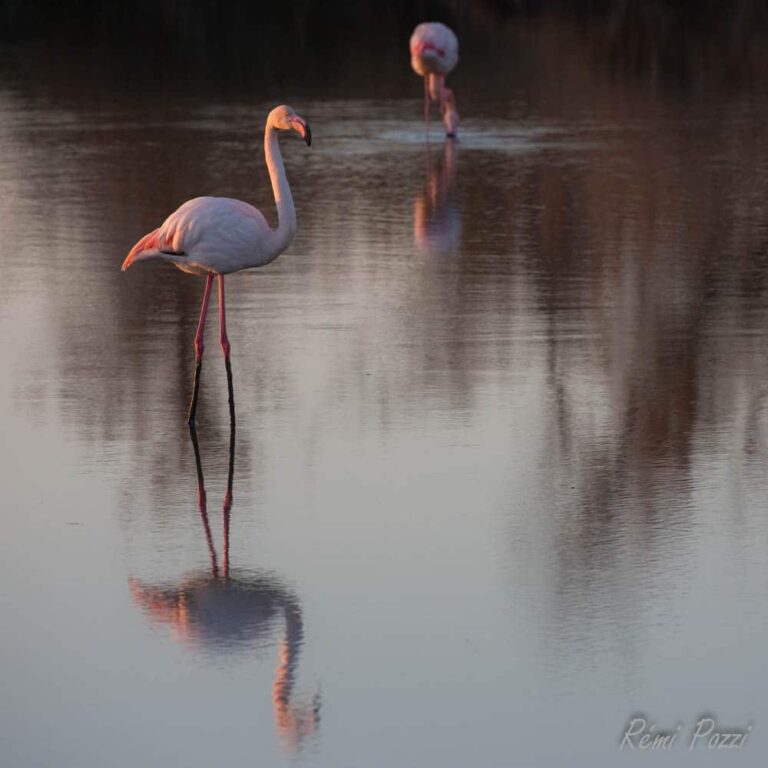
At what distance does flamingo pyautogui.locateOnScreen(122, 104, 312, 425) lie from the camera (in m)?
8.83

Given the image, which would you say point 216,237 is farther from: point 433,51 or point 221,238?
point 433,51

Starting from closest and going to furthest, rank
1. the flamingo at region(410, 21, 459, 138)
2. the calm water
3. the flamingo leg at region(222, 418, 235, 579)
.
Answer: the calm water, the flamingo leg at region(222, 418, 235, 579), the flamingo at region(410, 21, 459, 138)

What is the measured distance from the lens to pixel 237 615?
6332 mm

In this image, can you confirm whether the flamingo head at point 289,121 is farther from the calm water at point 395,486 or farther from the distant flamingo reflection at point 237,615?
the distant flamingo reflection at point 237,615

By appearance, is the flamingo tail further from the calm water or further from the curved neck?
the calm water

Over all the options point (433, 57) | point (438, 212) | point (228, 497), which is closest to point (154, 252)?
point (228, 497)

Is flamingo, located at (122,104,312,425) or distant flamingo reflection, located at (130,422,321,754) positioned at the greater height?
flamingo, located at (122,104,312,425)

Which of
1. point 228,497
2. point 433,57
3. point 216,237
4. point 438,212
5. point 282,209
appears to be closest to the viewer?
point 228,497

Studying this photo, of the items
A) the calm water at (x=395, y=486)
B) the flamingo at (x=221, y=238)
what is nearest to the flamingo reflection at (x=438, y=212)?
the calm water at (x=395, y=486)

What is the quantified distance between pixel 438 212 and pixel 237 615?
892 cm
